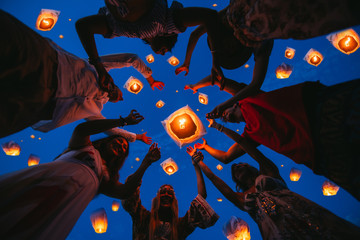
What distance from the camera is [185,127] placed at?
12.1 ft

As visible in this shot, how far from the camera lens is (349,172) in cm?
114

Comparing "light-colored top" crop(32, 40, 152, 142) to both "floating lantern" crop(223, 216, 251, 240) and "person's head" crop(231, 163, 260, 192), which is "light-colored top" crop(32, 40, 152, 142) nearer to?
"person's head" crop(231, 163, 260, 192)

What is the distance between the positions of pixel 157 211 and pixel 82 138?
222 centimetres

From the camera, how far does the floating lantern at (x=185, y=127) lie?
3.63 metres

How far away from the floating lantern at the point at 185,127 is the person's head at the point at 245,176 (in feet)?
3.81

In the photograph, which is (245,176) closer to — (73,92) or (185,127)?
(185,127)

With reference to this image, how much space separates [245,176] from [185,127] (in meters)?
1.71

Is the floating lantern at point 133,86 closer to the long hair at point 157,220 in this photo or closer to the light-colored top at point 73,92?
the light-colored top at point 73,92

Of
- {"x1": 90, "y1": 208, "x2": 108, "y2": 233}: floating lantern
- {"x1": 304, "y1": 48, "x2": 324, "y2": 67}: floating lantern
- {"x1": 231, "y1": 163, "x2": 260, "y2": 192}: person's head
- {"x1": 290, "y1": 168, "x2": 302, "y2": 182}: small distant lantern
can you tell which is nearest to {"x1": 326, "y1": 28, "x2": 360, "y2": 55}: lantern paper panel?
{"x1": 304, "y1": 48, "x2": 324, "y2": 67}: floating lantern

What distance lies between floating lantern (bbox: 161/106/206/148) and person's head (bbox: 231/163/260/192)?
116 cm

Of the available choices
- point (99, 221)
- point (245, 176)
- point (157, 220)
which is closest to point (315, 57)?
point (245, 176)

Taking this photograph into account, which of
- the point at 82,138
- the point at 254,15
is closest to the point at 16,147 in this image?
the point at 82,138

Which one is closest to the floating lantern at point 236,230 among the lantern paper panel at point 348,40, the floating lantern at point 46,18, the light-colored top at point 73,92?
the light-colored top at point 73,92

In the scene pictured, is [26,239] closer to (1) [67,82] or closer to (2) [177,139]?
(1) [67,82]
